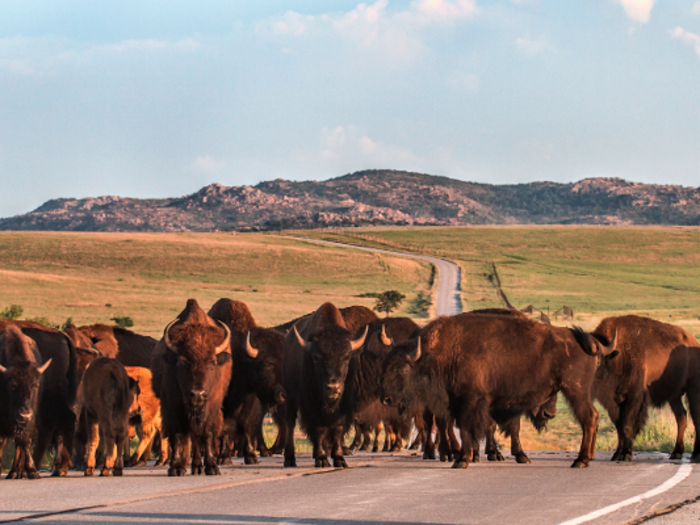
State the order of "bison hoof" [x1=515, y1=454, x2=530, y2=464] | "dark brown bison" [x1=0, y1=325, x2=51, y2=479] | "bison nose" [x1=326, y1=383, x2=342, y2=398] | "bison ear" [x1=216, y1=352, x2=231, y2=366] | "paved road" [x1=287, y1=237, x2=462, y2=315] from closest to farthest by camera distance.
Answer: "dark brown bison" [x1=0, y1=325, x2=51, y2=479] < "bison ear" [x1=216, y1=352, x2=231, y2=366] < "bison nose" [x1=326, y1=383, x2=342, y2=398] < "bison hoof" [x1=515, y1=454, x2=530, y2=464] < "paved road" [x1=287, y1=237, x2=462, y2=315]

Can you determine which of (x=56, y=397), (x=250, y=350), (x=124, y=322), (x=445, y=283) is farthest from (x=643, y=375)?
(x=445, y=283)

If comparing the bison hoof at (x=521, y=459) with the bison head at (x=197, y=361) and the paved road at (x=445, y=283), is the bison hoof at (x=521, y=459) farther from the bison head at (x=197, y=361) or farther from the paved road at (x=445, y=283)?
the paved road at (x=445, y=283)

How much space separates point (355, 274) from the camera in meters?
102

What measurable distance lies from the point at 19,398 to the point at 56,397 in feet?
5.38

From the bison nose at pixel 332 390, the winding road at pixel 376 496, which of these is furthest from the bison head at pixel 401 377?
the winding road at pixel 376 496

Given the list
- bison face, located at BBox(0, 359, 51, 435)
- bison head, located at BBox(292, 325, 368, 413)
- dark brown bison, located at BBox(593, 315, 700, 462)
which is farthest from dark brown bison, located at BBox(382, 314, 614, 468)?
bison face, located at BBox(0, 359, 51, 435)

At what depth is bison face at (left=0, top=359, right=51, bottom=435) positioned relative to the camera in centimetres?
1241

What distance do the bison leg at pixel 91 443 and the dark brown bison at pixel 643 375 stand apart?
7.36 m

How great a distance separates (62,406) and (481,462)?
6.09 meters

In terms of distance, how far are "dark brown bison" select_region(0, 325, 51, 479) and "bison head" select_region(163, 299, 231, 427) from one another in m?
1.73

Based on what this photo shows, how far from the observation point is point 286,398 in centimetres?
1462

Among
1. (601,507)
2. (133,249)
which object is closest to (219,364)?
(601,507)

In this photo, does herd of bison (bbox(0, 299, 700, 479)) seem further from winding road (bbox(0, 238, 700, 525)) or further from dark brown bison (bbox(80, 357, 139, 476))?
winding road (bbox(0, 238, 700, 525))

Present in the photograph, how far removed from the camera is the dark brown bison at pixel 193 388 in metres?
12.6
